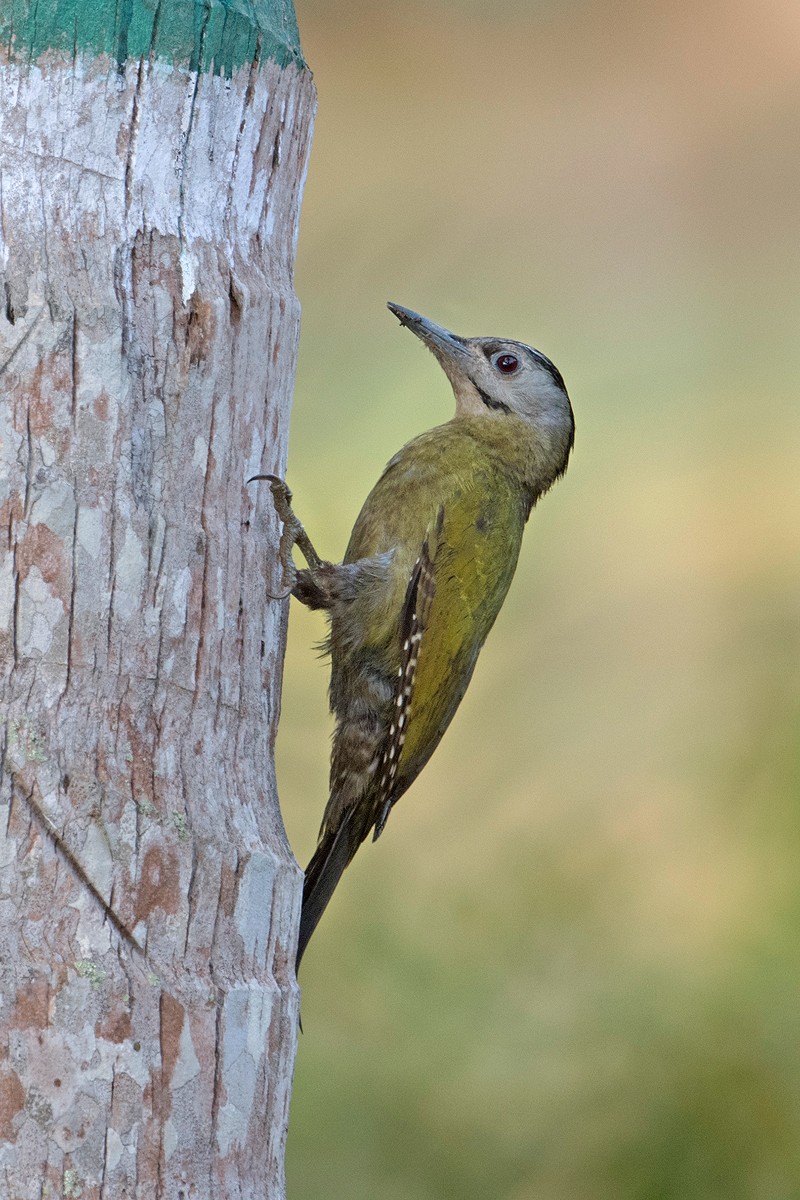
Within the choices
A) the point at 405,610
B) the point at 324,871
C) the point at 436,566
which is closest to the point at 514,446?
the point at 436,566

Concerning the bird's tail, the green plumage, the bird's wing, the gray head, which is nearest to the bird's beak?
the gray head

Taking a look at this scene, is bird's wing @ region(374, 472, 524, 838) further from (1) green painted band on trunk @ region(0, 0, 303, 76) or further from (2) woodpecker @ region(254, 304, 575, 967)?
(1) green painted band on trunk @ region(0, 0, 303, 76)

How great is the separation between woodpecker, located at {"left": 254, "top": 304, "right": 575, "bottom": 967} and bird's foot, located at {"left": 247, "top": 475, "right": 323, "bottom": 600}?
0.37 m

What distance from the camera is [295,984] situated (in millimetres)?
2176

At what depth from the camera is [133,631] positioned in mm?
2016

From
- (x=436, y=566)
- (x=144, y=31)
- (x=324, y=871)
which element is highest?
(x=144, y=31)

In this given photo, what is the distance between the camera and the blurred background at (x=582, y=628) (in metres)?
5.36

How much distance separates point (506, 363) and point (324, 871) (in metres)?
1.45

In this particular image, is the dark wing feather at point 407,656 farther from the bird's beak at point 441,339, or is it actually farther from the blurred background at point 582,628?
the blurred background at point 582,628

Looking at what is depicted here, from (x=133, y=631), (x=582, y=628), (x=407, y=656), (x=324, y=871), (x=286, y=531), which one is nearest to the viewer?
(x=133, y=631)

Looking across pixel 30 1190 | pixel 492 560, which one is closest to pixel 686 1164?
pixel 492 560

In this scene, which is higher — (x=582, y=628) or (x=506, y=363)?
(x=506, y=363)

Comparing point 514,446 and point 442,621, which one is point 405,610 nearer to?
point 442,621

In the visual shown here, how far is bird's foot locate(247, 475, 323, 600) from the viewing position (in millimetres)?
2352
